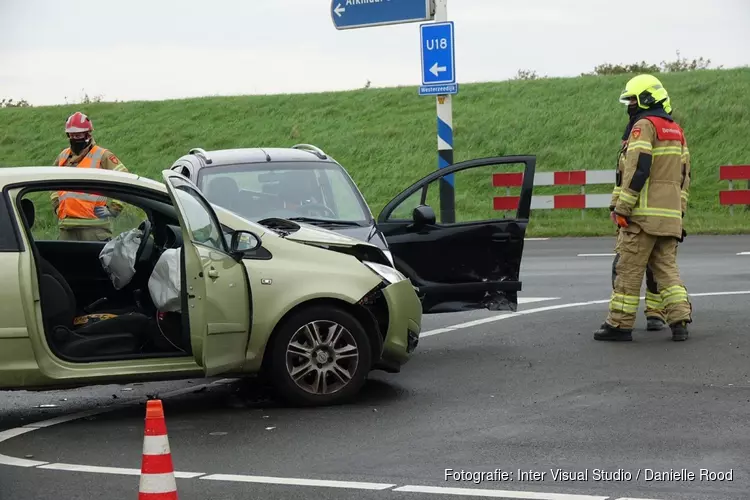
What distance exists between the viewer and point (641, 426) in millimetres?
7180

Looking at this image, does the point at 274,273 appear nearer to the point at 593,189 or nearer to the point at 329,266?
the point at 329,266

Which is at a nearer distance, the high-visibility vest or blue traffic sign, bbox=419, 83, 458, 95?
the high-visibility vest

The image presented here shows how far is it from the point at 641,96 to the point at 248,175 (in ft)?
10.6

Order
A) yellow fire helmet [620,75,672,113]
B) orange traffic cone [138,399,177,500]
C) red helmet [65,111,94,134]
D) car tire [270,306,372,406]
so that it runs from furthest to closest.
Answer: red helmet [65,111,94,134] < yellow fire helmet [620,75,672,113] < car tire [270,306,372,406] < orange traffic cone [138,399,177,500]

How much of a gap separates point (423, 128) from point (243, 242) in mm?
33465

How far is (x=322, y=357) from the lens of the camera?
802cm

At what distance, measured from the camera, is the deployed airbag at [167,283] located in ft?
26.1

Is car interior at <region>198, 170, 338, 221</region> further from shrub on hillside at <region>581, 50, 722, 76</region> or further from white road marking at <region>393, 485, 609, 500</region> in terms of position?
shrub on hillside at <region>581, 50, 722, 76</region>

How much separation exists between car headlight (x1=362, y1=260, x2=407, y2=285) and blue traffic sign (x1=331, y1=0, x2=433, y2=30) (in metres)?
8.45

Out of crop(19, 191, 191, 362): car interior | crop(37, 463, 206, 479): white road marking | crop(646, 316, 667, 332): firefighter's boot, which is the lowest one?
crop(646, 316, 667, 332): firefighter's boot

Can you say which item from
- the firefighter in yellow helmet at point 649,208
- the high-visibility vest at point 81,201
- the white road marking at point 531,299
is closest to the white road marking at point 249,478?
the high-visibility vest at point 81,201

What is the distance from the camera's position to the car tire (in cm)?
791

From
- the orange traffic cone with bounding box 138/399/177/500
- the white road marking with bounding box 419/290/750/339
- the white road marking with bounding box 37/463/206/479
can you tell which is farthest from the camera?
the white road marking with bounding box 419/290/750/339

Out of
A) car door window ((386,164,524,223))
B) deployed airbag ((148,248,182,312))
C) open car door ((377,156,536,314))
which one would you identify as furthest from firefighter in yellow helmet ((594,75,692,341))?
car door window ((386,164,524,223))
